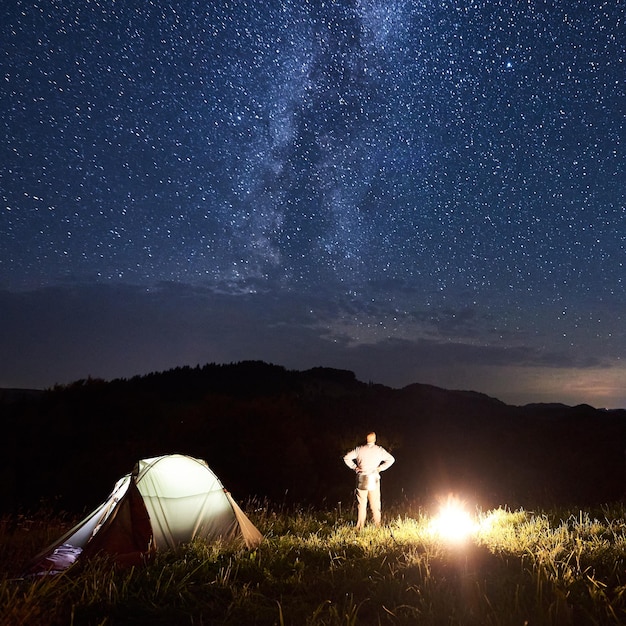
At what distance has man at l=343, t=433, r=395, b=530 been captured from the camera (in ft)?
31.2

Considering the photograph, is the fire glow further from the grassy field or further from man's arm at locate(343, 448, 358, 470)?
man's arm at locate(343, 448, 358, 470)

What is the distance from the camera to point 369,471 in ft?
31.7

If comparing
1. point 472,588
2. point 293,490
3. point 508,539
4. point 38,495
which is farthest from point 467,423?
point 472,588

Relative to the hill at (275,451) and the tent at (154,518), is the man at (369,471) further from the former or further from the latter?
the hill at (275,451)

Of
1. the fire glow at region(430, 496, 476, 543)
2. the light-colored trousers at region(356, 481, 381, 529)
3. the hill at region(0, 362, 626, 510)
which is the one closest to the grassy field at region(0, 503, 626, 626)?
the fire glow at region(430, 496, 476, 543)

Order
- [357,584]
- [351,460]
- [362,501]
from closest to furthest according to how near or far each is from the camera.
Result: [357,584]
[362,501]
[351,460]

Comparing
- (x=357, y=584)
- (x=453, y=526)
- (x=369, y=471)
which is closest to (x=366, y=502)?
(x=369, y=471)

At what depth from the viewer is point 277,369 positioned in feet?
211

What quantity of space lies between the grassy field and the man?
1.78 meters

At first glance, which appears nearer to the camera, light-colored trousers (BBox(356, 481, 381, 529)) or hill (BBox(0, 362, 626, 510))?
light-colored trousers (BBox(356, 481, 381, 529))

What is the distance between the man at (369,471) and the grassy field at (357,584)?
5.84 ft

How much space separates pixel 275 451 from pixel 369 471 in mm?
10840

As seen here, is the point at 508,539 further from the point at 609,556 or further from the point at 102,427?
the point at 102,427

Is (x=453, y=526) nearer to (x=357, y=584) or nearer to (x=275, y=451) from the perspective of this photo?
(x=357, y=584)
